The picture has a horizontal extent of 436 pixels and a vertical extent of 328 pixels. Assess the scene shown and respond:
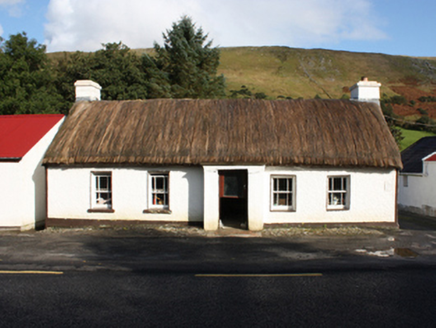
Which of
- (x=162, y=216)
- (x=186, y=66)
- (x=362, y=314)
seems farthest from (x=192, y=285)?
(x=186, y=66)

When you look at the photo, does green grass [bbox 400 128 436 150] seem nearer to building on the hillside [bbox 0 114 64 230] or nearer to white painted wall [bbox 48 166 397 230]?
white painted wall [bbox 48 166 397 230]

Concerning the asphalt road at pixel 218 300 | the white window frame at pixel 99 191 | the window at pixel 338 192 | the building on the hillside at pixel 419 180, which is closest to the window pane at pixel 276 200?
the window at pixel 338 192

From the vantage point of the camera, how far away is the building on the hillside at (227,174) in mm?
13453

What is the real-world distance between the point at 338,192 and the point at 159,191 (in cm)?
718

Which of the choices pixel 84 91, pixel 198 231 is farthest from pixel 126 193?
pixel 84 91

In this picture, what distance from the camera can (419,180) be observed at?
21141mm

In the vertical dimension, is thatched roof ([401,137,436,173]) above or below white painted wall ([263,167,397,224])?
above

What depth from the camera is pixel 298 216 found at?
44.7 ft

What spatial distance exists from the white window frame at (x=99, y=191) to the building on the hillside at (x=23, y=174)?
2619 mm

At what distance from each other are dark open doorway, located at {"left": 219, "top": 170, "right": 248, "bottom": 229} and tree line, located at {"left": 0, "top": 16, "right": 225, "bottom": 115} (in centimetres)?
2076

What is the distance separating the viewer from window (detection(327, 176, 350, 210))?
13.8 metres

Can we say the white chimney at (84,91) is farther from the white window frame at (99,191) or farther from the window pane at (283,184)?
the window pane at (283,184)

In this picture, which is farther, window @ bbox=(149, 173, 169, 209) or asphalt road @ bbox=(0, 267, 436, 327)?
window @ bbox=(149, 173, 169, 209)

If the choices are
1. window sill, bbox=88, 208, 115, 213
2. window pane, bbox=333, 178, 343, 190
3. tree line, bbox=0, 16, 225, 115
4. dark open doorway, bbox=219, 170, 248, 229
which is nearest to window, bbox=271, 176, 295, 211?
dark open doorway, bbox=219, 170, 248, 229
